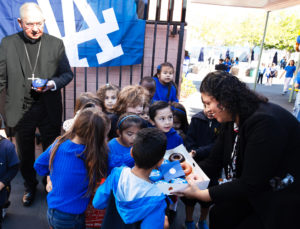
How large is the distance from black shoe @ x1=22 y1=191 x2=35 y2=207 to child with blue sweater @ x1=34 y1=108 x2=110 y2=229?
126 centimetres

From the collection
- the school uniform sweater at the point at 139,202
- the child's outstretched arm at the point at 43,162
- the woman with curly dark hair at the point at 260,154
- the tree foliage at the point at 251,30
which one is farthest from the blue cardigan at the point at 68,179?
the tree foliage at the point at 251,30

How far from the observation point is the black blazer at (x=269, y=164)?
1506 millimetres

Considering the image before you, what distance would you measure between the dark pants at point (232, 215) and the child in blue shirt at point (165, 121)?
87 centimetres

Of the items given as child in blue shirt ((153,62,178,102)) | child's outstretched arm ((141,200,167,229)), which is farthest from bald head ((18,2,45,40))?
child's outstretched arm ((141,200,167,229))

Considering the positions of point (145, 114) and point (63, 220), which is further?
point (145, 114)

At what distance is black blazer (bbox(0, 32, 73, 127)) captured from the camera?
275cm

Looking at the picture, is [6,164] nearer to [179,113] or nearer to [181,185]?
[181,185]

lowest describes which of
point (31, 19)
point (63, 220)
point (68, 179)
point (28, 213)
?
point (28, 213)

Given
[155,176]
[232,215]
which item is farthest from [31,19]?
[232,215]

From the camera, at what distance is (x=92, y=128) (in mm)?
1796

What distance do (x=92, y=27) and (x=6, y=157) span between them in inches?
83.3

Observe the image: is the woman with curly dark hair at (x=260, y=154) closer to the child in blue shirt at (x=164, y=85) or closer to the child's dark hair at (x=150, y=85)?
the child's dark hair at (x=150, y=85)

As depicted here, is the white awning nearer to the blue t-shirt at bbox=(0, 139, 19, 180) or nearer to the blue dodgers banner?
the blue dodgers banner

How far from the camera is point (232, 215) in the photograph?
186cm
